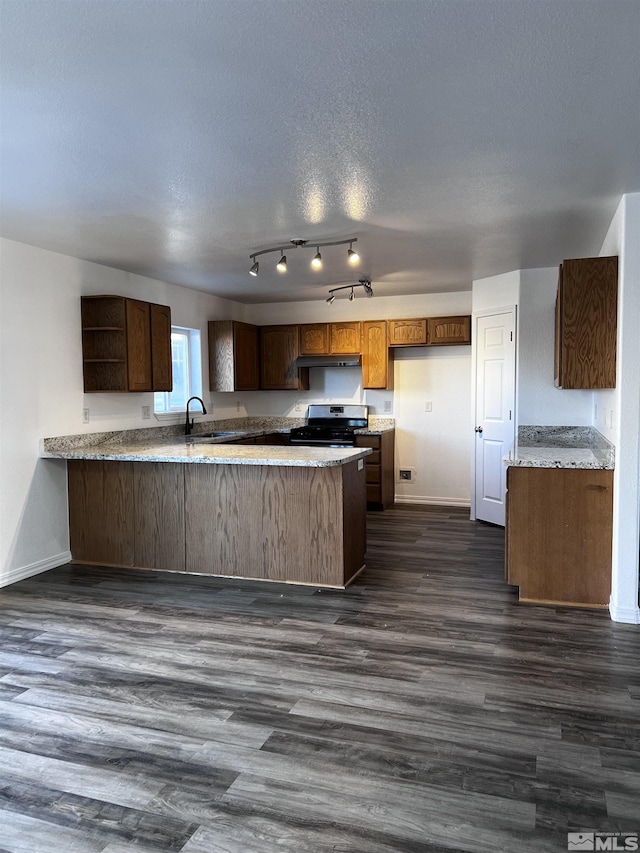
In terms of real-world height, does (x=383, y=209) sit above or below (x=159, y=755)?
above

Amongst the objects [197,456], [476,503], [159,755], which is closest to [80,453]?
[197,456]

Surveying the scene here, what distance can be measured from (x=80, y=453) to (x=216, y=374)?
249 centimetres

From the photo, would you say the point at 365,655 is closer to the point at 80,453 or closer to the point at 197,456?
the point at 197,456

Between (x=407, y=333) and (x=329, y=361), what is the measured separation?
95 centimetres

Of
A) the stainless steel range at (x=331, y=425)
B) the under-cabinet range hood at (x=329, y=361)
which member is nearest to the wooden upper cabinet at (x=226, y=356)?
the under-cabinet range hood at (x=329, y=361)

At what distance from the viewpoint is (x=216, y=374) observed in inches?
265

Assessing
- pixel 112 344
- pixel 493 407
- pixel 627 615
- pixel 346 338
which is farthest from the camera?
pixel 346 338

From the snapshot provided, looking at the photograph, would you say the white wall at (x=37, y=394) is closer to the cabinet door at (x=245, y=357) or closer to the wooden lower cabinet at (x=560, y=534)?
the cabinet door at (x=245, y=357)

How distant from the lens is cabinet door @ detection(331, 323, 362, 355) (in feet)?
22.7

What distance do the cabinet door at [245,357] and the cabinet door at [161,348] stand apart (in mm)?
1306

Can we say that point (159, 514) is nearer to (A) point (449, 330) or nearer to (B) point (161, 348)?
(B) point (161, 348)

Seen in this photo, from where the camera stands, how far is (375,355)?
22.4 ft

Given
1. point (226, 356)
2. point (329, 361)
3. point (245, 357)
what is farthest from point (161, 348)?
point (329, 361)

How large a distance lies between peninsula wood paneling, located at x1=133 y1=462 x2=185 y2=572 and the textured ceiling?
166cm
